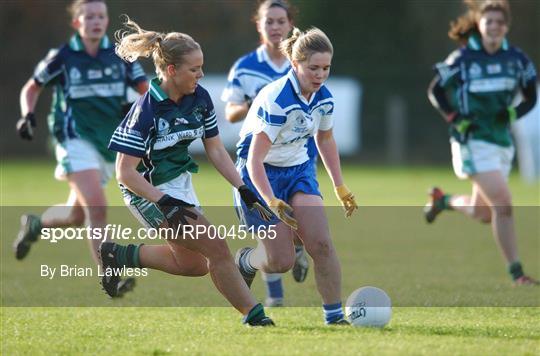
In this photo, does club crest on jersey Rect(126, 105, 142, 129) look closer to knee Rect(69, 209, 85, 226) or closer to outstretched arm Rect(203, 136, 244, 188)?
outstretched arm Rect(203, 136, 244, 188)

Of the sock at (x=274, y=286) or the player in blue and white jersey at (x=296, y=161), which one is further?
the sock at (x=274, y=286)

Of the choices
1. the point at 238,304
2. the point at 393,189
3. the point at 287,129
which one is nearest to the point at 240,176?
the point at 287,129

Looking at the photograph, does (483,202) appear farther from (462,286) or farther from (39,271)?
(39,271)

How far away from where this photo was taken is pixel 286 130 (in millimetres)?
6484

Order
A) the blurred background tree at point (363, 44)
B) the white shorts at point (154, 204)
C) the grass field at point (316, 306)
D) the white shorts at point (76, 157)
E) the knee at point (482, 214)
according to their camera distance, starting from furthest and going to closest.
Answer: the blurred background tree at point (363, 44)
the knee at point (482, 214)
the white shorts at point (76, 157)
the white shorts at point (154, 204)
the grass field at point (316, 306)

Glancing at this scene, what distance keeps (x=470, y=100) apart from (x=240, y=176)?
3307mm

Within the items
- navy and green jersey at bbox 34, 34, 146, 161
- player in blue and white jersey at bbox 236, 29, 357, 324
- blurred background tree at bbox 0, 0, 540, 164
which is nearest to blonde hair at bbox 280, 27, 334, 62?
player in blue and white jersey at bbox 236, 29, 357, 324

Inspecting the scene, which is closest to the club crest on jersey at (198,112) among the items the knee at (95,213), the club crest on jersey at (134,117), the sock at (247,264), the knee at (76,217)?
the club crest on jersey at (134,117)

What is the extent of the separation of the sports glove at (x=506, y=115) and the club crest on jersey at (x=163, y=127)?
3.99 metres

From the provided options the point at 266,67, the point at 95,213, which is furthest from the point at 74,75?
the point at 266,67

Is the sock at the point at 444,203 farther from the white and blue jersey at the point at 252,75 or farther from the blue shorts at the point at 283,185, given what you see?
the blue shorts at the point at 283,185

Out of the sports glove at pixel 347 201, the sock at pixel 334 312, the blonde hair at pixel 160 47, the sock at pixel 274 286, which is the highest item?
the blonde hair at pixel 160 47

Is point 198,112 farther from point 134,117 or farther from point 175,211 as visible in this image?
point 175,211

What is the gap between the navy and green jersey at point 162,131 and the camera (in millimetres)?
5895
